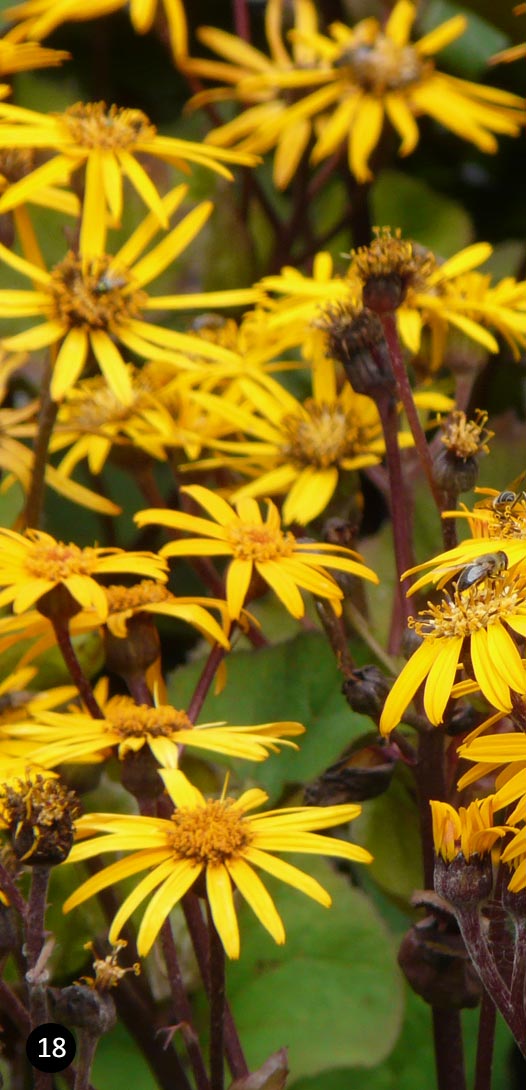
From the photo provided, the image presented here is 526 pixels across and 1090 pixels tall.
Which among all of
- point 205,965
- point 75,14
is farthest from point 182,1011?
point 75,14

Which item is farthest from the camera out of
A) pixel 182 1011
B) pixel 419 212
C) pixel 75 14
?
pixel 419 212

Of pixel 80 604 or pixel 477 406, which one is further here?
pixel 477 406

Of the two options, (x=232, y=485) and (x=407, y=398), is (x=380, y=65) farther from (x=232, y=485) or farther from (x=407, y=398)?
(x=407, y=398)

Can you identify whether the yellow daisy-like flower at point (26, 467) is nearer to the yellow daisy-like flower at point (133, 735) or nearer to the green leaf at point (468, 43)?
the yellow daisy-like flower at point (133, 735)

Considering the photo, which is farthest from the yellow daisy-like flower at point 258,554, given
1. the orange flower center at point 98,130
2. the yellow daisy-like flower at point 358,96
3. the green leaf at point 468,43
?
the green leaf at point 468,43

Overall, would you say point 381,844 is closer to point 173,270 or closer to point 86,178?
point 86,178

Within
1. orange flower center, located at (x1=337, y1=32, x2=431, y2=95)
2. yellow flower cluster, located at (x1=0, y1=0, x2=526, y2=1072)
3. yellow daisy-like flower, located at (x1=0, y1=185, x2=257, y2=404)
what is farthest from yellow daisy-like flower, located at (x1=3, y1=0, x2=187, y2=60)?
yellow daisy-like flower, located at (x1=0, y1=185, x2=257, y2=404)

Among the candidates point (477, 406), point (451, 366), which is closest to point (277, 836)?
point (451, 366)
